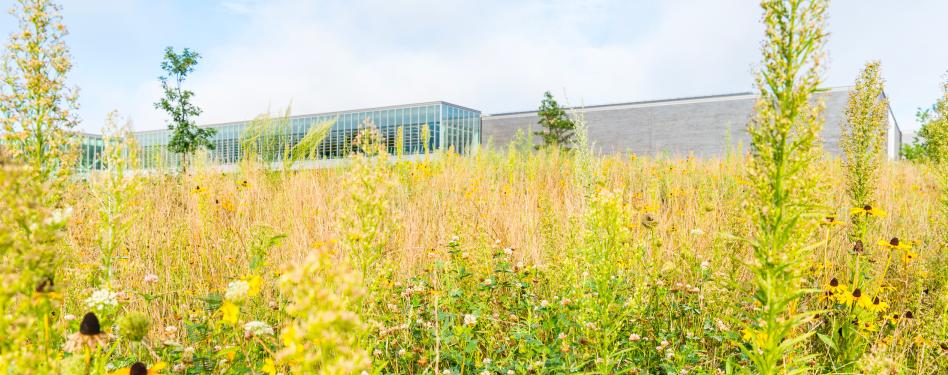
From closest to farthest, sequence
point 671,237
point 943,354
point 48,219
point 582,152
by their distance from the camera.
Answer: point 48,219 → point 943,354 → point 671,237 → point 582,152

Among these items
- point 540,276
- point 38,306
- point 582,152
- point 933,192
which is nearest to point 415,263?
point 540,276

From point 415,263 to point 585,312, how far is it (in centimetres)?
175

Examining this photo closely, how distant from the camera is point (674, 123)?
118 ft

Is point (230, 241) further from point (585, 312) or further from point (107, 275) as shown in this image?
point (585, 312)

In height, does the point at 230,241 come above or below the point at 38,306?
below

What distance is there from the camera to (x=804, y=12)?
4.94 feet

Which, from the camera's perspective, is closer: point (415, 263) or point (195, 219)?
point (415, 263)

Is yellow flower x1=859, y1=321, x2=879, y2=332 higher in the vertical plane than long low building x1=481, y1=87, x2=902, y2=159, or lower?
lower

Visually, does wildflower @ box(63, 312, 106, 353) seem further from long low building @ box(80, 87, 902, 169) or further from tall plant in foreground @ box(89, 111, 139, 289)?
long low building @ box(80, 87, 902, 169)

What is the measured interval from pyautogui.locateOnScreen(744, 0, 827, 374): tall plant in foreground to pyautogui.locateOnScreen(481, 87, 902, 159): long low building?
30856mm

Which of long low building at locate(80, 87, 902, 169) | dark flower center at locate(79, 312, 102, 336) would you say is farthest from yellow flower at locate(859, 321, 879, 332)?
long low building at locate(80, 87, 902, 169)

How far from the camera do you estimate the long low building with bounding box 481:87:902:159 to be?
33.3m

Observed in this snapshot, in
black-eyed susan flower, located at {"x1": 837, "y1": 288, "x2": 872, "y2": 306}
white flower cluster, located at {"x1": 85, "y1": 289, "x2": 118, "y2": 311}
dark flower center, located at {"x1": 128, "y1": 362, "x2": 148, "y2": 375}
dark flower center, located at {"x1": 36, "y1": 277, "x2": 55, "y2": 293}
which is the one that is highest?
dark flower center, located at {"x1": 36, "y1": 277, "x2": 55, "y2": 293}

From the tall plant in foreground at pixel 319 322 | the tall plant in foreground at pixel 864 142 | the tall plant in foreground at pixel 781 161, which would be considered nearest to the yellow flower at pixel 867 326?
the tall plant in foreground at pixel 864 142
